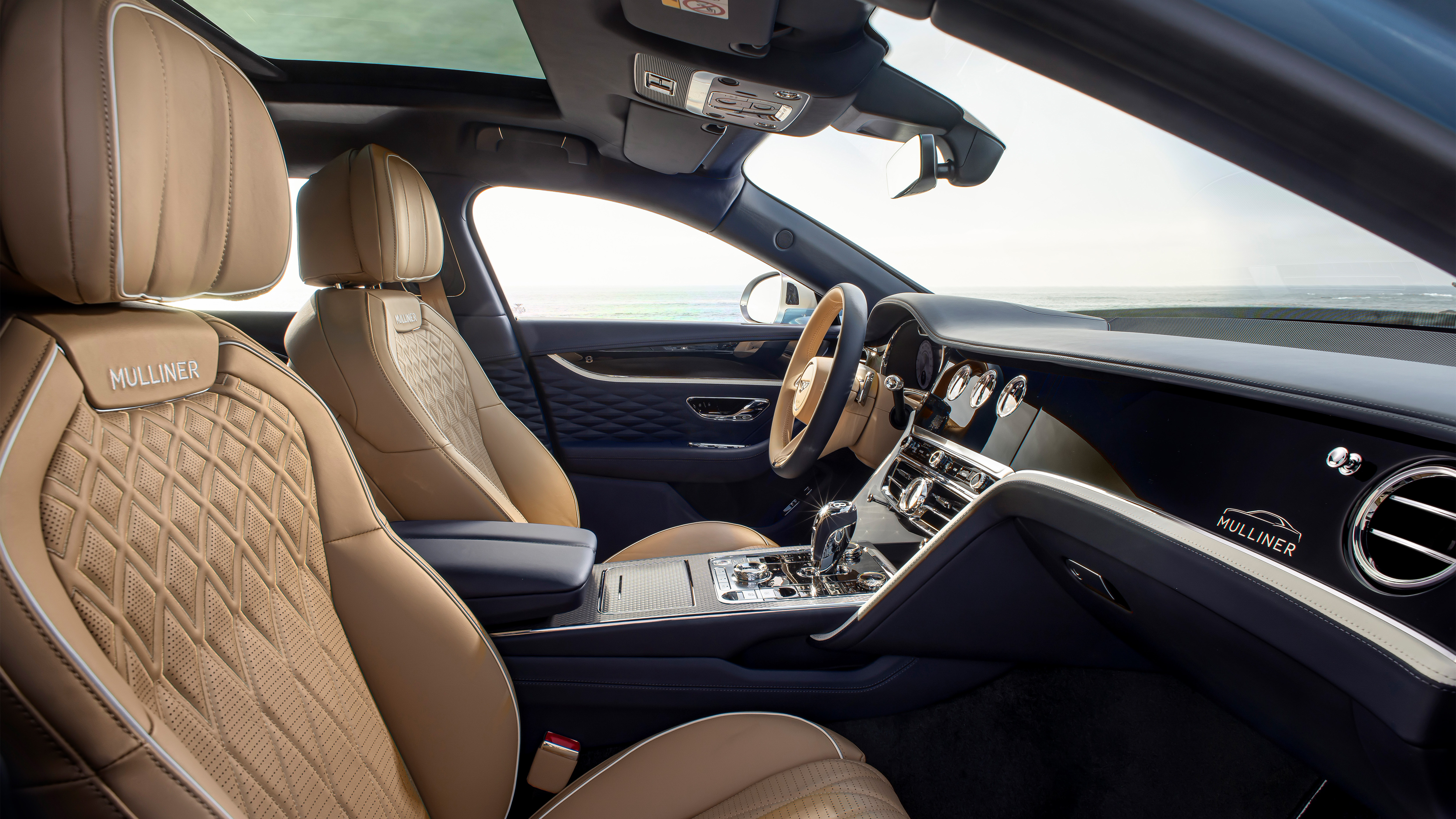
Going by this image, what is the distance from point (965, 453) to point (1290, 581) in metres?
0.76

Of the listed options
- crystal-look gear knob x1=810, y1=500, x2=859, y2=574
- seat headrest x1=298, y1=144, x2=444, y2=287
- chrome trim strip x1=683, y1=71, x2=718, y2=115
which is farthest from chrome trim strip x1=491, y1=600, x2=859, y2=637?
chrome trim strip x1=683, y1=71, x2=718, y2=115

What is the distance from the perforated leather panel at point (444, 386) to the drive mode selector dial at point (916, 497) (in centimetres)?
91

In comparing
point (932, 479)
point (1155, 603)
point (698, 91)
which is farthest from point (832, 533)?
point (698, 91)

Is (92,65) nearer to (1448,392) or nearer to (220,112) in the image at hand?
(220,112)

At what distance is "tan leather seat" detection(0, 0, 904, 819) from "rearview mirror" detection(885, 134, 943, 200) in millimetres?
1349

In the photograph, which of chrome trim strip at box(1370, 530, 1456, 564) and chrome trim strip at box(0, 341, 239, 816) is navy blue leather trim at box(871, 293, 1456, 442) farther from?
chrome trim strip at box(0, 341, 239, 816)

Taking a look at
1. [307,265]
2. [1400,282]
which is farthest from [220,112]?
Answer: [1400,282]

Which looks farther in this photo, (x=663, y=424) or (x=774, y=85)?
(x=663, y=424)

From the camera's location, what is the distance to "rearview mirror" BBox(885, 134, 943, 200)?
5.29 ft

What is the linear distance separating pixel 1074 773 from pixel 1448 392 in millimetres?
805

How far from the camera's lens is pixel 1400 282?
54 centimetres

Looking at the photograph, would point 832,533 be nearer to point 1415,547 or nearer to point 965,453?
point 965,453

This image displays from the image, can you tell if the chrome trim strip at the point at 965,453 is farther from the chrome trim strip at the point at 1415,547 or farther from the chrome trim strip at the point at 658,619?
the chrome trim strip at the point at 1415,547

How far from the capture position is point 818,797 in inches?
31.7
